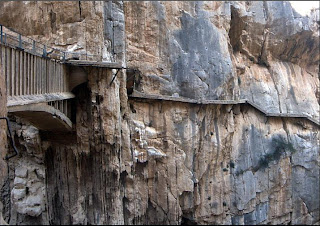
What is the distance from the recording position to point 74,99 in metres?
11.1

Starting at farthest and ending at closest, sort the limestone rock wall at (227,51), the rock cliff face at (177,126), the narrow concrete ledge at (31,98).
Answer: the limestone rock wall at (227,51) → the rock cliff face at (177,126) → the narrow concrete ledge at (31,98)

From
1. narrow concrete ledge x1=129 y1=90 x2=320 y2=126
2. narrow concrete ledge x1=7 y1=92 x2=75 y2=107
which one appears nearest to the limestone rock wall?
narrow concrete ledge x1=129 y1=90 x2=320 y2=126

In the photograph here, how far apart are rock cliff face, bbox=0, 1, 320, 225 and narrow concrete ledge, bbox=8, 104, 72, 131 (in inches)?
31.8

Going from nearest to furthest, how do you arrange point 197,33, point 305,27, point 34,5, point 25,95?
point 25,95
point 34,5
point 197,33
point 305,27

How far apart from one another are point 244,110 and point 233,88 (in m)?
2.10

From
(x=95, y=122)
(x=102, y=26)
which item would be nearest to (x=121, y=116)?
(x=95, y=122)

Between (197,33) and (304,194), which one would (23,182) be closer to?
(197,33)

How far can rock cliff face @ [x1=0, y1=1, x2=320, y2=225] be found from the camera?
11.0m

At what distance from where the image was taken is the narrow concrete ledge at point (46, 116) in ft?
25.1

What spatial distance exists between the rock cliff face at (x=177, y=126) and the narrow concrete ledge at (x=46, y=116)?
808 mm

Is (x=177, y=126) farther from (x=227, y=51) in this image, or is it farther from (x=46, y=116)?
(x=46, y=116)

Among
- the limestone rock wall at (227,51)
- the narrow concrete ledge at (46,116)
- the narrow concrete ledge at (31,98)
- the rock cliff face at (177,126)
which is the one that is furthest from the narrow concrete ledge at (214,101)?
the narrow concrete ledge at (31,98)

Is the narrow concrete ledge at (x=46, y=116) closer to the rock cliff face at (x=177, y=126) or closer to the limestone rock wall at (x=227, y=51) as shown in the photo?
the rock cliff face at (x=177, y=126)

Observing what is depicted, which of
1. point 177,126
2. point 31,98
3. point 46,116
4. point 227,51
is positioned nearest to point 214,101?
point 177,126
